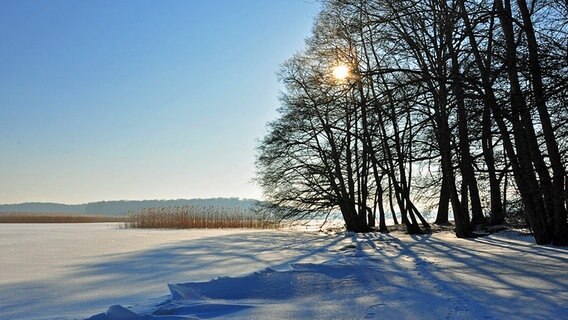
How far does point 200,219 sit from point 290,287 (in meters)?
21.2

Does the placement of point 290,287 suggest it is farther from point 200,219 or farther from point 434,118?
point 200,219

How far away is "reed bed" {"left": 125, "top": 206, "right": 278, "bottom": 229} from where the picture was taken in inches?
1024

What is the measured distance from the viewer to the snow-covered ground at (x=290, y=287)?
4414 mm

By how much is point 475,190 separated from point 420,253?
23.3 feet

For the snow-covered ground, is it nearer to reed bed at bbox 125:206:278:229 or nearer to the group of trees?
the group of trees

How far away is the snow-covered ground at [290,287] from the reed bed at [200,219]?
54.7 ft

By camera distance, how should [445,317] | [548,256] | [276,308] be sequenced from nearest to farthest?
1. [445,317]
2. [276,308]
3. [548,256]

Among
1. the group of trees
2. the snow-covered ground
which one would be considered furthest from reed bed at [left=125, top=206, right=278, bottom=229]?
the snow-covered ground

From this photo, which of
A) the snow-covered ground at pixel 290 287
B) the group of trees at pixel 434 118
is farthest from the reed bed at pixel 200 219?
the snow-covered ground at pixel 290 287

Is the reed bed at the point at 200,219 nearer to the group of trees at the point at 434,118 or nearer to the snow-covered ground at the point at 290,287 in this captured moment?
the group of trees at the point at 434,118

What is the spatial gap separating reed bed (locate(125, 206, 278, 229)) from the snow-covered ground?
54.7ft

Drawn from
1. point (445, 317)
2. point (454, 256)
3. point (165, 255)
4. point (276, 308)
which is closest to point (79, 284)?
point (276, 308)

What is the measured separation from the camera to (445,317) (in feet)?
13.5

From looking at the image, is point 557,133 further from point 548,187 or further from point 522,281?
point 522,281
